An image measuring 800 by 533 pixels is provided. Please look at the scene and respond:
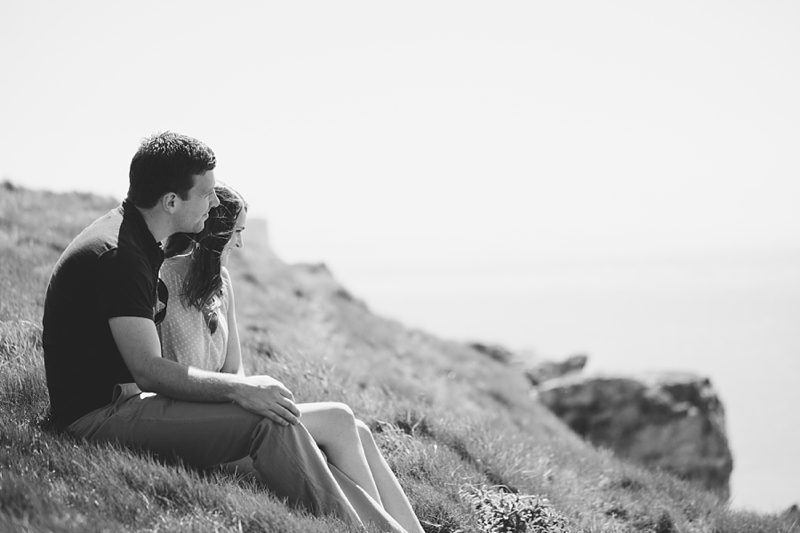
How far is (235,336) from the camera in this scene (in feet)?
15.0

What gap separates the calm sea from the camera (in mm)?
24664

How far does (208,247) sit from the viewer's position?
415 cm

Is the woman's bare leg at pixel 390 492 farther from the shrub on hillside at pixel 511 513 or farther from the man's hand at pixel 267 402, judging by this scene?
the shrub on hillside at pixel 511 513

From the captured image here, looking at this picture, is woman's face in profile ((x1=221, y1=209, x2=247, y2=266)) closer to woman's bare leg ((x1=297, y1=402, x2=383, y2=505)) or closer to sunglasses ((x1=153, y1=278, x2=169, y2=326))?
sunglasses ((x1=153, y1=278, x2=169, y2=326))

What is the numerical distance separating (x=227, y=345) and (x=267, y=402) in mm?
1288

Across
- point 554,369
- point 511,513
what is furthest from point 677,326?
point 511,513

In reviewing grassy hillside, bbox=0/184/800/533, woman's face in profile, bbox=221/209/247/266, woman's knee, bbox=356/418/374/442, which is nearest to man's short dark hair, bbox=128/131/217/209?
woman's face in profile, bbox=221/209/247/266

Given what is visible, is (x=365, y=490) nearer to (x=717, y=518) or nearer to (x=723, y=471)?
(x=717, y=518)

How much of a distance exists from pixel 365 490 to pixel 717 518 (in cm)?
381

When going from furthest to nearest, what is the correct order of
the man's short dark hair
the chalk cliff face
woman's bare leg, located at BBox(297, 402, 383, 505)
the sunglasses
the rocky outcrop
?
the rocky outcrop → the chalk cliff face → the sunglasses → woman's bare leg, located at BBox(297, 402, 383, 505) → the man's short dark hair

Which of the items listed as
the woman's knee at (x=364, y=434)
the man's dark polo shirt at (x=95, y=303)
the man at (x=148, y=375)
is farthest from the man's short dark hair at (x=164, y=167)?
the woman's knee at (x=364, y=434)

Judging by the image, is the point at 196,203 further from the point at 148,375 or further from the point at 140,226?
the point at 148,375

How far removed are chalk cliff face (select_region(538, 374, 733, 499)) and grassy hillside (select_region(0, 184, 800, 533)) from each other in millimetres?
1718

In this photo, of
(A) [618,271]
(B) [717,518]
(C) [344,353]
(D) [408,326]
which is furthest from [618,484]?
(A) [618,271]
